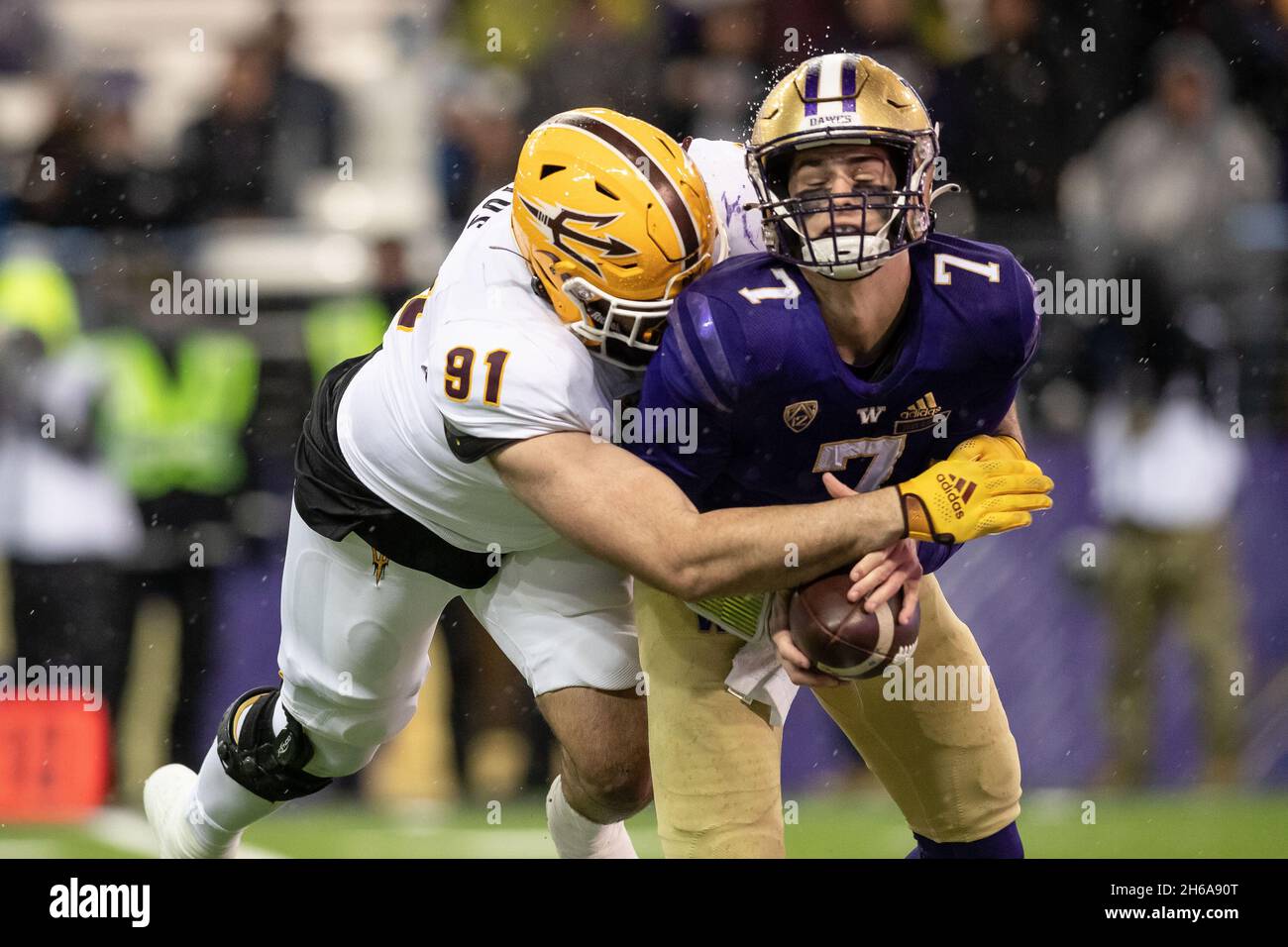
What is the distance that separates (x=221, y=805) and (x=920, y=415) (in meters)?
2.02

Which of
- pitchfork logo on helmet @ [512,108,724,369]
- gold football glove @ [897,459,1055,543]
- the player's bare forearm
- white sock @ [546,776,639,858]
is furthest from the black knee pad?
gold football glove @ [897,459,1055,543]

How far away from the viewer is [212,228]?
598 cm

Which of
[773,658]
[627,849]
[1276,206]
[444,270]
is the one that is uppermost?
[1276,206]

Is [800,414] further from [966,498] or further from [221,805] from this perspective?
[221,805]

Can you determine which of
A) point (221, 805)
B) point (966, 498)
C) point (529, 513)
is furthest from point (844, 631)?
point (221, 805)

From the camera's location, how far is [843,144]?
314 centimetres

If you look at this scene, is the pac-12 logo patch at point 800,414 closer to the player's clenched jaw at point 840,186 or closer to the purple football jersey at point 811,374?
the purple football jersey at point 811,374

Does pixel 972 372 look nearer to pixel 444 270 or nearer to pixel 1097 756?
pixel 444 270

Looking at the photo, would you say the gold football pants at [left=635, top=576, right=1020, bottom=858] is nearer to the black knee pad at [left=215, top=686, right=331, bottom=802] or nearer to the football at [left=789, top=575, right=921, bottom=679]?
the football at [left=789, top=575, right=921, bottom=679]

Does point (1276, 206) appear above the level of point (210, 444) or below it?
above

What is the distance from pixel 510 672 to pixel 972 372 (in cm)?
298

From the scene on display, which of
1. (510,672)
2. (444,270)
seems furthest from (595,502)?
(510,672)

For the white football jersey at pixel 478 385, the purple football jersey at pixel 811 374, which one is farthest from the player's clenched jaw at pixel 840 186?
the white football jersey at pixel 478 385

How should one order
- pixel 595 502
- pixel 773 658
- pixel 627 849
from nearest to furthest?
pixel 595 502, pixel 773 658, pixel 627 849
